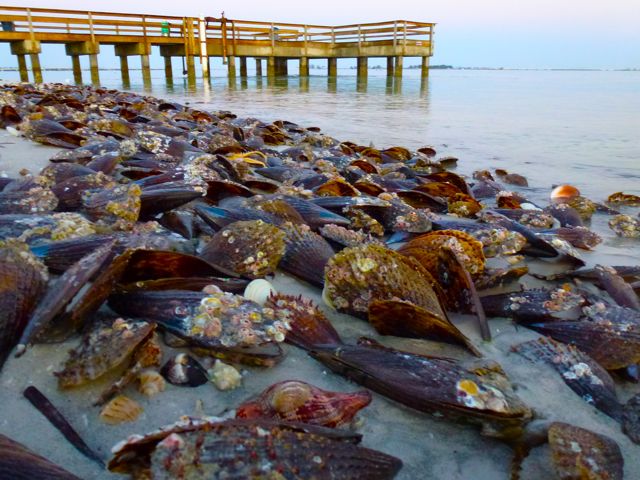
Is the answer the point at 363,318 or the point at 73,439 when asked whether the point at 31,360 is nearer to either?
the point at 73,439

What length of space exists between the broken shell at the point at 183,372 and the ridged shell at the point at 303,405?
201 mm

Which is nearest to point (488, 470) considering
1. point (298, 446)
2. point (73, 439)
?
point (298, 446)

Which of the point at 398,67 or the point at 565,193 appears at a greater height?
the point at 398,67

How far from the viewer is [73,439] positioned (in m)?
1.19

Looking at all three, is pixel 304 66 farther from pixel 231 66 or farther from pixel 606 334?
pixel 606 334

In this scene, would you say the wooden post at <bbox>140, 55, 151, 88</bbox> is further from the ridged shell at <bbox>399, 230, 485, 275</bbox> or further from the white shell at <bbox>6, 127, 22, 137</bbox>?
the ridged shell at <bbox>399, 230, 485, 275</bbox>

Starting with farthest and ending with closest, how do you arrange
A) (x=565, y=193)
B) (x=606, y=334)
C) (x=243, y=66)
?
1. (x=243, y=66)
2. (x=565, y=193)
3. (x=606, y=334)

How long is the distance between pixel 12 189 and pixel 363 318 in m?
2.36

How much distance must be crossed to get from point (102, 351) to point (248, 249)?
863 millimetres

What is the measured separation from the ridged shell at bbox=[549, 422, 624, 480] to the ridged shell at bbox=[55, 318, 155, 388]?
117 cm

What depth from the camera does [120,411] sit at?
4.22 ft

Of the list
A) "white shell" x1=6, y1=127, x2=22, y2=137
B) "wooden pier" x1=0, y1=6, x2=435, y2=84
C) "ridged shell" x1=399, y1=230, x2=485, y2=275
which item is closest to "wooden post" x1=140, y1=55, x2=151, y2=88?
"wooden pier" x1=0, y1=6, x2=435, y2=84

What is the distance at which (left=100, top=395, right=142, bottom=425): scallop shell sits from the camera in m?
1.27

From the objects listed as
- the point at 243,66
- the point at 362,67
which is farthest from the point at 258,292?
the point at 243,66
